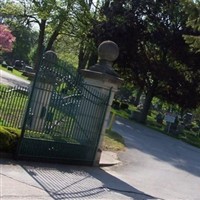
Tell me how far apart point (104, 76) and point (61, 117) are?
1.74 meters

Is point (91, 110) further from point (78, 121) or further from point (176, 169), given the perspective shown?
point (176, 169)

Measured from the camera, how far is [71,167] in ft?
36.2

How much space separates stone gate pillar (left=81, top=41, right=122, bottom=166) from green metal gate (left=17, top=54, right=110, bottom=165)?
124 mm

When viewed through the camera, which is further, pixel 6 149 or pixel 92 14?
pixel 92 14

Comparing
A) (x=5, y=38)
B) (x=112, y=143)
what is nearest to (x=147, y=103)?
(x=112, y=143)

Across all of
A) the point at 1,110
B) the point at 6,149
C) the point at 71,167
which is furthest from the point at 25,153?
the point at 1,110

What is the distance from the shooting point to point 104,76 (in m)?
11.9

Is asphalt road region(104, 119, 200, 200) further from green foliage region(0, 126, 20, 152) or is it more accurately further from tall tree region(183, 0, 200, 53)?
tall tree region(183, 0, 200, 53)

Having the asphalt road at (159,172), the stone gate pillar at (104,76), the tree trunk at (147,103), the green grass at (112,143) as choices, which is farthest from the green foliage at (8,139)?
the tree trunk at (147,103)

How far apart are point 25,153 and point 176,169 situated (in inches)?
270

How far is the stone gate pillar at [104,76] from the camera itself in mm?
12000

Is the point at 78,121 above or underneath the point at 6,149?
above

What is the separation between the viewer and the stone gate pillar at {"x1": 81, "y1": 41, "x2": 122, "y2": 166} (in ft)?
39.4

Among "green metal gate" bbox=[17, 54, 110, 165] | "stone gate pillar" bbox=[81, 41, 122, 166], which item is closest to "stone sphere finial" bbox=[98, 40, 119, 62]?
"stone gate pillar" bbox=[81, 41, 122, 166]
